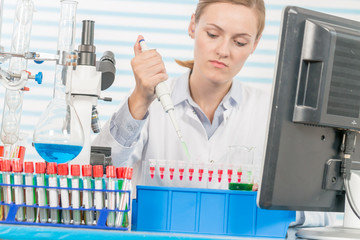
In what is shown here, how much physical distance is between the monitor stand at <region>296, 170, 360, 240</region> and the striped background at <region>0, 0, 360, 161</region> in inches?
81.0

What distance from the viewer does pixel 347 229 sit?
1294 mm

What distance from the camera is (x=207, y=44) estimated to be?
205 centimetres

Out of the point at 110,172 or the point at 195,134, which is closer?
the point at 110,172

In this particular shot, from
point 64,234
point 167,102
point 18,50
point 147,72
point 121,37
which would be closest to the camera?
point 64,234

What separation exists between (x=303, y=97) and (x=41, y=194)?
0.61 meters

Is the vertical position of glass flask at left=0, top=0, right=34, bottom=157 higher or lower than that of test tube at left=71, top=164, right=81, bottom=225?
higher

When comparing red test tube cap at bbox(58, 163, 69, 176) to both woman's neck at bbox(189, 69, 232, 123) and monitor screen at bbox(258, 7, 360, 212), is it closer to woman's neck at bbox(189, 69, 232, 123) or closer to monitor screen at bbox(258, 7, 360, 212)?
monitor screen at bbox(258, 7, 360, 212)

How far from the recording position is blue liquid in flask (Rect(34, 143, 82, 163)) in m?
1.25

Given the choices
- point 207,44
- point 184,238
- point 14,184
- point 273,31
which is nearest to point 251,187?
point 184,238

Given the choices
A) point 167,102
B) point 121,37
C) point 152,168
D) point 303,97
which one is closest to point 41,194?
point 152,168

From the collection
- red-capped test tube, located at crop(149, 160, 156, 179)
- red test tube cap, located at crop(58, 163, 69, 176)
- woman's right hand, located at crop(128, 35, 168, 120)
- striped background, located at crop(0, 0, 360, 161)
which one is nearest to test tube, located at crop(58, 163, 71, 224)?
red test tube cap, located at crop(58, 163, 69, 176)

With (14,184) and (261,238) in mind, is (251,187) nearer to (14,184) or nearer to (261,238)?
(261,238)

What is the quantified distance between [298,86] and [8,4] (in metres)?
2.53

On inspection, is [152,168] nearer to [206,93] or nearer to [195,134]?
[195,134]
